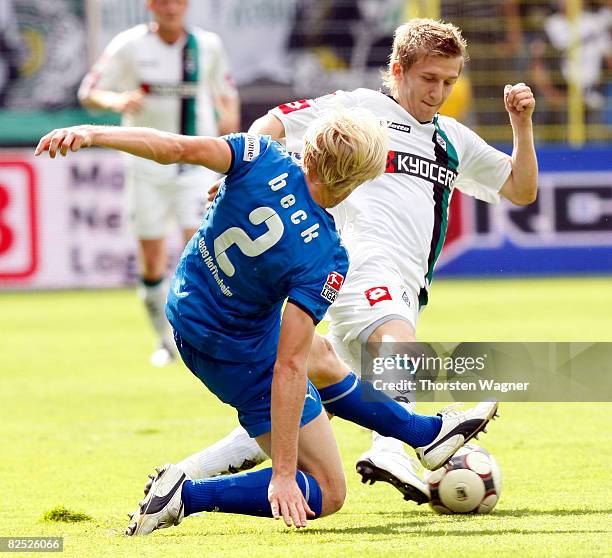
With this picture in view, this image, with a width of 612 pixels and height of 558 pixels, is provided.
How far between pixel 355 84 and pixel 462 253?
3103 mm

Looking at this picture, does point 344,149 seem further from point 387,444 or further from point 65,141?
point 387,444

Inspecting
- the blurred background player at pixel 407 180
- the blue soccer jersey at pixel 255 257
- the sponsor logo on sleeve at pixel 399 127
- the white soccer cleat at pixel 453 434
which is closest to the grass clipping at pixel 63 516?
the blurred background player at pixel 407 180

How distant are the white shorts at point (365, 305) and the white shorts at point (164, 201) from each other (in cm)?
481

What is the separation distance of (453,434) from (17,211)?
10.9 m

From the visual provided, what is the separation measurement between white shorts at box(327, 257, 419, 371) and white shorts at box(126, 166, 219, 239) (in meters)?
4.81

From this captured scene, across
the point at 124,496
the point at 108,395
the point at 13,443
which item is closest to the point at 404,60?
the point at 124,496

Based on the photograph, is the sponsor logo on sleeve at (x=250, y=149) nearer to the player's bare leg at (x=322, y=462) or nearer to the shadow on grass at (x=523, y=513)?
the player's bare leg at (x=322, y=462)

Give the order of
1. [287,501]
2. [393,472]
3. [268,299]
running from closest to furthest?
[287,501] < [268,299] < [393,472]

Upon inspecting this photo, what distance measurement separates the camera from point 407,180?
5.85 m

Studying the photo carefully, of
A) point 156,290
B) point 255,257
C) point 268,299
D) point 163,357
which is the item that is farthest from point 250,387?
point 156,290

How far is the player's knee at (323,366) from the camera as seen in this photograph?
498 centimetres

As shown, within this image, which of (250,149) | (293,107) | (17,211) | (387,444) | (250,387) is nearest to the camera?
(250,149)

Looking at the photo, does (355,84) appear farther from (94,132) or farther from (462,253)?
(94,132)

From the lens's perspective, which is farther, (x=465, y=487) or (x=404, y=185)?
(x=404, y=185)
